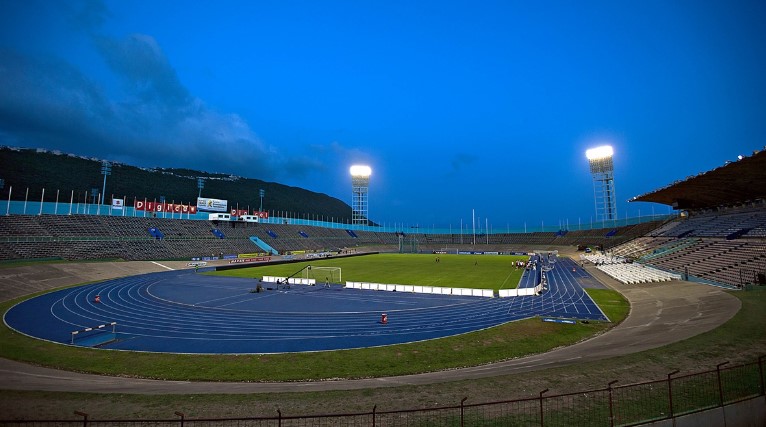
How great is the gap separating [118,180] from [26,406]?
183m

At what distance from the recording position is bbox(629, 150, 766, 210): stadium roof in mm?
35000

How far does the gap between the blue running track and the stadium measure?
174mm

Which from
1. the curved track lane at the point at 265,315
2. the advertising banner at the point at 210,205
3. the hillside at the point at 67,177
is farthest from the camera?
the hillside at the point at 67,177

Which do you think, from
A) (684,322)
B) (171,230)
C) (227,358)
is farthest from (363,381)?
(171,230)

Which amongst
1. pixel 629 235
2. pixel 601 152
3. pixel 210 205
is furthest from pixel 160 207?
pixel 601 152

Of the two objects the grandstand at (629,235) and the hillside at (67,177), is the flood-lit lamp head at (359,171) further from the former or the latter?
the hillside at (67,177)

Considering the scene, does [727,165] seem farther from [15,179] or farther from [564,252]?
[15,179]

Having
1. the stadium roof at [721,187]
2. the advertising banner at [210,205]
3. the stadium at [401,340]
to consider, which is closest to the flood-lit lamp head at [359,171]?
the advertising banner at [210,205]

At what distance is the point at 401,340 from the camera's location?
58.6 ft

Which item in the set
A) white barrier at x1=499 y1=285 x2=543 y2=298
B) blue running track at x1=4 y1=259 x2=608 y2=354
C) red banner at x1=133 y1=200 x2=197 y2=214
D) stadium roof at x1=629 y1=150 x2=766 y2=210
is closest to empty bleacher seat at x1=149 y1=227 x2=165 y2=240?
red banner at x1=133 y1=200 x2=197 y2=214

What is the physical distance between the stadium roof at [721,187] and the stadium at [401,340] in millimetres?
373

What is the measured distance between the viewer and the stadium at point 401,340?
8.99 m

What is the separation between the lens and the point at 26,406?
9.49 metres

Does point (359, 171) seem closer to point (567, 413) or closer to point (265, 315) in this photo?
point (265, 315)
